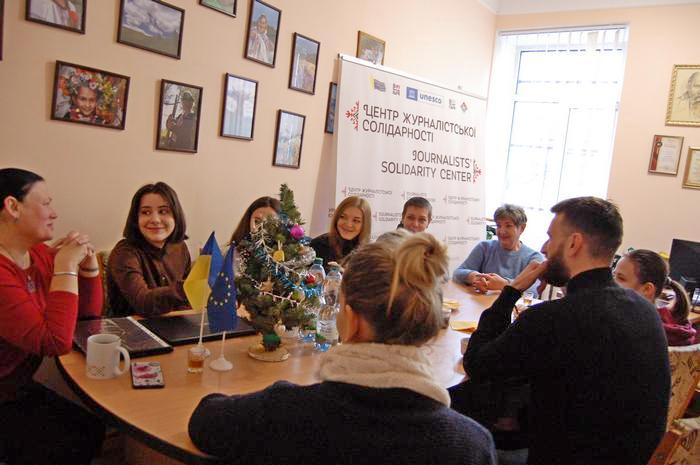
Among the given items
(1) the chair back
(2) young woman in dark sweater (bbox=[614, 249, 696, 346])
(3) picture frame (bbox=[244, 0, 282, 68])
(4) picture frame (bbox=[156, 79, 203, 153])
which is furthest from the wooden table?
(3) picture frame (bbox=[244, 0, 282, 68])

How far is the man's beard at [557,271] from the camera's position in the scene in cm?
169

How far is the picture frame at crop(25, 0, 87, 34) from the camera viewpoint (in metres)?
2.26

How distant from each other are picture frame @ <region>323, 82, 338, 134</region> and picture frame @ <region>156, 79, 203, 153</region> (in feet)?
3.61

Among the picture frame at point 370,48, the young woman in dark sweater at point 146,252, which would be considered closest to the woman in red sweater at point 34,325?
the young woman in dark sweater at point 146,252

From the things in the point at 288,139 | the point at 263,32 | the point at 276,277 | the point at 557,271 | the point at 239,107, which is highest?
the point at 263,32

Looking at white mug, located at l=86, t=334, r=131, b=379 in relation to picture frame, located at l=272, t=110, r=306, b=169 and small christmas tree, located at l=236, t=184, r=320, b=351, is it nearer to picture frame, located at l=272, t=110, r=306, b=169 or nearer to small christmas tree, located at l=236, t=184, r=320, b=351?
small christmas tree, located at l=236, t=184, r=320, b=351

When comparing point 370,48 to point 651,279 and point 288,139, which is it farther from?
point 651,279

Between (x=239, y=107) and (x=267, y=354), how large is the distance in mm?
1952

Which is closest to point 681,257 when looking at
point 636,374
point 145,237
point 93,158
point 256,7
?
point 636,374

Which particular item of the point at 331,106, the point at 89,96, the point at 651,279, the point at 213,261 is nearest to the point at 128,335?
the point at 213,261

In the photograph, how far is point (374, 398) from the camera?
98 centimetres

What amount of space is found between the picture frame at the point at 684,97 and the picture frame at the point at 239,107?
146 inches

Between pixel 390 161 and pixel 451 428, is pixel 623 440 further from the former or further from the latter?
pixel 390 161

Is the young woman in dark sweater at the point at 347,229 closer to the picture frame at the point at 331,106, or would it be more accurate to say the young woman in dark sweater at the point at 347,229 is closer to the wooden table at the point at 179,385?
the picture frame at the point at 331,106
